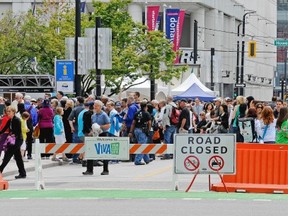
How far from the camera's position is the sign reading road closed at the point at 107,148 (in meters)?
20.1

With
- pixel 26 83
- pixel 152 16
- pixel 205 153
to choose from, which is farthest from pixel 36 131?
pixel 152 16

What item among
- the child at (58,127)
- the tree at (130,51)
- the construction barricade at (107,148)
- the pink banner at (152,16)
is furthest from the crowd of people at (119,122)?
the pink banner at (152,16)

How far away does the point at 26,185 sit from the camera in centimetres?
2066

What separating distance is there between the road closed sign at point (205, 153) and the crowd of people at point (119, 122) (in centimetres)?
260

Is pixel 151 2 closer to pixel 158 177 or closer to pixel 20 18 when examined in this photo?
pixel 20 18

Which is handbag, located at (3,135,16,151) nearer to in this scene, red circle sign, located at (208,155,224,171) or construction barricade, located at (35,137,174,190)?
construction barricade, located at (35,137,174,190)

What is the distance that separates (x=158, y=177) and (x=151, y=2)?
5471 centimetres

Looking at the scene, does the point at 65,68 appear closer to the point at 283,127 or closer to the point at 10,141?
the point at 10,141

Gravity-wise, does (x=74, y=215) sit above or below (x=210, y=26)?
below

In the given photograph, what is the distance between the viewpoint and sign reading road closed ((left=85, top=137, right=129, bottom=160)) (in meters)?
20.1

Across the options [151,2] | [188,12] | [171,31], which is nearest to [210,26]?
[188,12]

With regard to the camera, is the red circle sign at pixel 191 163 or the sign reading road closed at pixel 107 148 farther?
the sign reading road closed at pixel 107 148

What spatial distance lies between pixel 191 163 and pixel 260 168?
1.31m

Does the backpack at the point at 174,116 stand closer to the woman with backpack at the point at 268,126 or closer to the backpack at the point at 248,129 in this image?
the backpack at the point at 248,129
